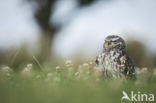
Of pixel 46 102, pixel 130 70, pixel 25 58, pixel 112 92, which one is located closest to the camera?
pixel 46 102

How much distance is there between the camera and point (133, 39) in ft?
41.5

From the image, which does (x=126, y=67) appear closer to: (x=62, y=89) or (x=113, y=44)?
(x=113, y=44)

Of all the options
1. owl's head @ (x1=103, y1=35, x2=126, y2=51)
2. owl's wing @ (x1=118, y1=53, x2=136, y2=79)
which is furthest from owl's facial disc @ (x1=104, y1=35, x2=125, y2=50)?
owl's wing @ (x1=118, y1=53, x2=136, y2=79)

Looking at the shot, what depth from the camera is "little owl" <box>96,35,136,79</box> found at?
4.43m

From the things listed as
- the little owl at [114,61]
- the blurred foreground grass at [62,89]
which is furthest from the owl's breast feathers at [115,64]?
the blurred foreground grass at [62,89]

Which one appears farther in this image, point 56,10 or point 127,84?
point 56,10

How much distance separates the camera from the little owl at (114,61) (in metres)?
4.43

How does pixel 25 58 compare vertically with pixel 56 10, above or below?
below

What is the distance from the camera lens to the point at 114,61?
14.6 feet

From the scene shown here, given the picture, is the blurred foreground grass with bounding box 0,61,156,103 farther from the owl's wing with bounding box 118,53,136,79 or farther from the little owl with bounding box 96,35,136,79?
the owl's wing with bounding box 118,53,136,79

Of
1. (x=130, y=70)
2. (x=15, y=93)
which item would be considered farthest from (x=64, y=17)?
(x=15, y=93)

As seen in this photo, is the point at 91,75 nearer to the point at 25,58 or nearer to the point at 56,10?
the point at 25,58

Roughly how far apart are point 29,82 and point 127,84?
36.2 inches

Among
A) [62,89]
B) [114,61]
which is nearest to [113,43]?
[114,61]
